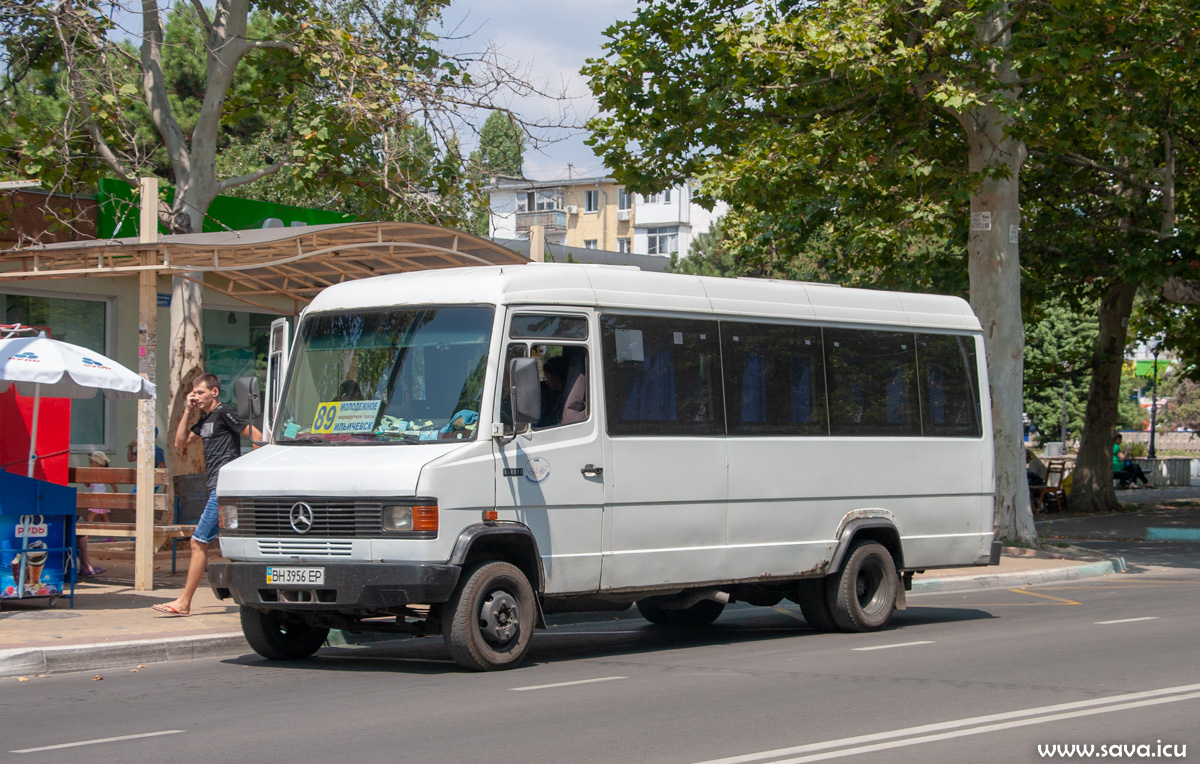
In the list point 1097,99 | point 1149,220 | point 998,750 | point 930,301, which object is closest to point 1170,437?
point 1149,220

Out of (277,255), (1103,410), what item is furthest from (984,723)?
(1103,410)

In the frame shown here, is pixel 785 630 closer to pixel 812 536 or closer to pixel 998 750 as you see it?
pixel 812 536

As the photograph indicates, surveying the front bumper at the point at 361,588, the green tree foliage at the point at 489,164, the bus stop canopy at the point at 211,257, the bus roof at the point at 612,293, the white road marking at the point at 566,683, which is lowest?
the white road marking at the point at 566,683

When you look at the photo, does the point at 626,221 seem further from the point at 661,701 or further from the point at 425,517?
the point at 661,701

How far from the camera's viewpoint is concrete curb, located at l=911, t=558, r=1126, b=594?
51.7 feet

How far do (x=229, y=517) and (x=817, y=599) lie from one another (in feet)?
17.0

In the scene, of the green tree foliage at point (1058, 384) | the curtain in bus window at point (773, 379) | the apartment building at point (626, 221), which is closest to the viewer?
the curtain in bus window at point (773, 379)

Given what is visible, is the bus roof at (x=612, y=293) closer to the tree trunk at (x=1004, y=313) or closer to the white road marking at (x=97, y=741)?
the white road marking at (x=97, y=741)

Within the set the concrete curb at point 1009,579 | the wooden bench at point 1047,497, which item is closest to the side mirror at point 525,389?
the concrete curb at point 1009,579

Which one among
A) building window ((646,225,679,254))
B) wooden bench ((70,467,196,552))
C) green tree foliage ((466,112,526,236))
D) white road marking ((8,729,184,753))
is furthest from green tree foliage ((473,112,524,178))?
building window ((646,225,679,254))

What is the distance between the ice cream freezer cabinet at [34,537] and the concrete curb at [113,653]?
6.61ft

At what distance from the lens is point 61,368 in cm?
1116

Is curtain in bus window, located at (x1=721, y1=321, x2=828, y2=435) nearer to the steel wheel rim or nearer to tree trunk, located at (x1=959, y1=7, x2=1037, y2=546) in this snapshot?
the steel wheel rim

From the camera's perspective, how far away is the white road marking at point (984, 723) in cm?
640
